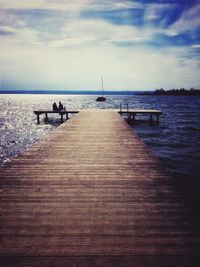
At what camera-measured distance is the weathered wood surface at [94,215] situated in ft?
10.8

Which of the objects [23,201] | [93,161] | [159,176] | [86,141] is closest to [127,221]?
[23,201]

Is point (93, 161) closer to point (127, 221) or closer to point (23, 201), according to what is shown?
point (23, 201)

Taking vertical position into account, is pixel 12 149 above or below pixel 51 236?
below

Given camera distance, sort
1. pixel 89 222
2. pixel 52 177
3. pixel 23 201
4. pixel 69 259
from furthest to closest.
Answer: pixel 52 177, pixel 23 201, pixel 89 222, pixel 69 259

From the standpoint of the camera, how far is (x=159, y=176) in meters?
6.30

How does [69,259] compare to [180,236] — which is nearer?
[69,259]

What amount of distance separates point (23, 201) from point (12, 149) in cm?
1598

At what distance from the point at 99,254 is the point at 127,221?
2.97 feet

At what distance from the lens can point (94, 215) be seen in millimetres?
4293

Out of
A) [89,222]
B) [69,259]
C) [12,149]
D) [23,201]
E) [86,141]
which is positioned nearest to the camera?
[69,259]

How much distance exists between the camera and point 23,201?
4836 mm

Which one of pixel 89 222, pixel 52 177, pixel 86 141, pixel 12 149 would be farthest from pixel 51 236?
pixel 12 149

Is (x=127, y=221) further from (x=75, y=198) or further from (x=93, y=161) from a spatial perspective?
(x=93, y=161)

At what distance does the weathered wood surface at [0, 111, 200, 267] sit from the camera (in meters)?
3.28
